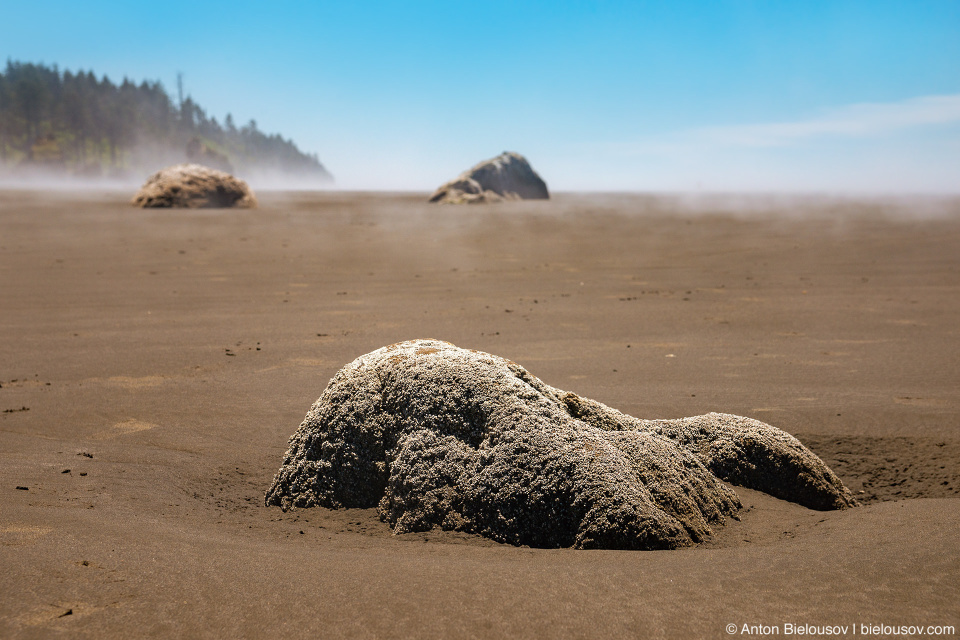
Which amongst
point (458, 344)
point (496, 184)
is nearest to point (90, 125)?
point (496, 184)

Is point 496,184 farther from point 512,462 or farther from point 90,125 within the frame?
point 90,125

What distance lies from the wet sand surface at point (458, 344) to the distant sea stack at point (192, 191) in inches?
200

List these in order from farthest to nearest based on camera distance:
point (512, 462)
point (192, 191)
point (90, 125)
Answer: point (90, 125)
point (192, 191)
point (512, 462)

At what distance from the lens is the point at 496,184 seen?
29.9 metres

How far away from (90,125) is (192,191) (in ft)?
257

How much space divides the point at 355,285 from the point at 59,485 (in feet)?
26.1

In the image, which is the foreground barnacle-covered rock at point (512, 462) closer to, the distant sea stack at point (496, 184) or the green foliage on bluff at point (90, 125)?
the distant sea stack at point (496, 184)

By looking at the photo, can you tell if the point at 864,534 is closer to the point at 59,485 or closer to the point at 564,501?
the point at 564,501

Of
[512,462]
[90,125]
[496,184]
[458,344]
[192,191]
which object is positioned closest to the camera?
[512,462]

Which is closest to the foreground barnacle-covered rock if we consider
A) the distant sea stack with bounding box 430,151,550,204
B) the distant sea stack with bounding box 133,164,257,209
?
the distant sea stack with bounding box 133,164,257,209

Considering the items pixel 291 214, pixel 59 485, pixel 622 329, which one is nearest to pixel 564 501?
pixel 59 485

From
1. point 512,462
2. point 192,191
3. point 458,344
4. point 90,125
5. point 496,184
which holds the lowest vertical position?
point 458,344

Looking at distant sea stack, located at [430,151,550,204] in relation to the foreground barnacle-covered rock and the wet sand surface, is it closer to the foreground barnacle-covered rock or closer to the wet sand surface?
the wet sand surface

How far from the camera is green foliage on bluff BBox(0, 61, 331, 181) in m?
85.3
